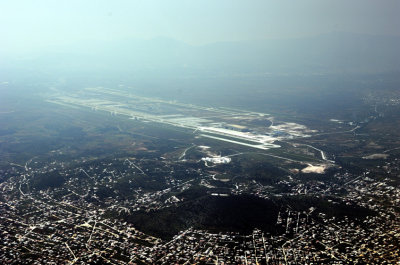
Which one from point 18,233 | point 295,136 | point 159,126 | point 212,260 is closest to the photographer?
point 212,260

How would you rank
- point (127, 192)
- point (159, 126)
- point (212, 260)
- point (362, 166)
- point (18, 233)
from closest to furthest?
point (212, 260) < point (18, 233) < point (127, 192) < point (362, 166) < point (159, 126)

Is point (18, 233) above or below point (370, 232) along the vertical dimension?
below

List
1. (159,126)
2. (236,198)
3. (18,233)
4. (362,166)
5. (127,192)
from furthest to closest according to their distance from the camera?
1. (159,126)
2. (362,166)
3. (127,192)
4. (236,198)
5. (18,233)

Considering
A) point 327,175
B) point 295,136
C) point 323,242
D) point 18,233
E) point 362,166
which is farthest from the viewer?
point 295,136

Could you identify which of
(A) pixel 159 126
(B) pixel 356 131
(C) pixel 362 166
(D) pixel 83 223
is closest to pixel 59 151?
(A) pixel 159 126

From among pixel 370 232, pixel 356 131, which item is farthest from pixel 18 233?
pixel 356 131

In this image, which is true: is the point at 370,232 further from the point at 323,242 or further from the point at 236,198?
the point at 236,198

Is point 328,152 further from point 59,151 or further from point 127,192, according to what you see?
point 59,151

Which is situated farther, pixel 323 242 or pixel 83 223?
pixel 83 223

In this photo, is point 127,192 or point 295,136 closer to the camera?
point 127,192
